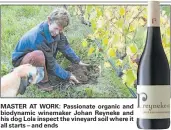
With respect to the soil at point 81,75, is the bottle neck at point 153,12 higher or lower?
higher

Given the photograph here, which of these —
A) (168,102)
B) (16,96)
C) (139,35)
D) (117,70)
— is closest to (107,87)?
(117,70)

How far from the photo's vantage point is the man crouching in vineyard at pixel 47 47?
2324 mm

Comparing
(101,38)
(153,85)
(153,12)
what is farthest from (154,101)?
(101,38)

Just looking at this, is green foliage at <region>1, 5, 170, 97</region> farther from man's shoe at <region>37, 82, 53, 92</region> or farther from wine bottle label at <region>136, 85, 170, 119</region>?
wine bottle label at <region>136, 85, 170, 119</region>

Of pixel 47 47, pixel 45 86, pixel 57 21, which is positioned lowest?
pixel 45 86

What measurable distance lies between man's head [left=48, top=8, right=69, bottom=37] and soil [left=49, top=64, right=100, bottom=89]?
185 mm

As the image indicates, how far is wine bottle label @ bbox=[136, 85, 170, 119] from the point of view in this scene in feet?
5.92

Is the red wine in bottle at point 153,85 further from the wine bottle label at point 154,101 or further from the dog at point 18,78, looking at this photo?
the dog at point 18,78

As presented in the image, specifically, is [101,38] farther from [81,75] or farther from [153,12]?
[153,12]

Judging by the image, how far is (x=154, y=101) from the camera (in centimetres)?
180

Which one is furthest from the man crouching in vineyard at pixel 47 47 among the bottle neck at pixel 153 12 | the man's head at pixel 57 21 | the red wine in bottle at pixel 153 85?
the bottle neck at pixel 153 12

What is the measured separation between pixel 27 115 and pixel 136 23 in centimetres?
68

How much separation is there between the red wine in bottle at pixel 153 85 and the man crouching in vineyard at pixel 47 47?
17.8 inches

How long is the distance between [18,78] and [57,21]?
1.10ft
